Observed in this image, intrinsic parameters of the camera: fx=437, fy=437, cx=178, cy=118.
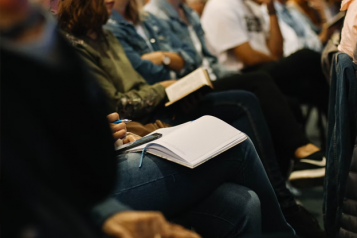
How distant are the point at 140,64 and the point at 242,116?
50 cm

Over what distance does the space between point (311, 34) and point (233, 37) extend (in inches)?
Answer: 55.9

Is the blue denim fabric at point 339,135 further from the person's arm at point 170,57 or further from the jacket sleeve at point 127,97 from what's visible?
the person's arm at point 170,57

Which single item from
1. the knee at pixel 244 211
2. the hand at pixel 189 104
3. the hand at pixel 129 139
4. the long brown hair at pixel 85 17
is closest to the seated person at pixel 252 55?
the hand at pixel 189 104

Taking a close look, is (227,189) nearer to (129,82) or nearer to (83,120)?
(83,120)

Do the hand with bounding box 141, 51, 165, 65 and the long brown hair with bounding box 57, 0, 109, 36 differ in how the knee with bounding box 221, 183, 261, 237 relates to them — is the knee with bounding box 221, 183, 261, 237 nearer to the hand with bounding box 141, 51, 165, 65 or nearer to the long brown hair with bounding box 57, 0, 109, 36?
the long brown hair with bounding box 57, 0, 109, 36

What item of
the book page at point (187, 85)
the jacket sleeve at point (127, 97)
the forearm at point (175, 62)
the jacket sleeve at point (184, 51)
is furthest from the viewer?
the jacket sleeve at point (184, 51)

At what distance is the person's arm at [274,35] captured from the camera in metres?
2.79

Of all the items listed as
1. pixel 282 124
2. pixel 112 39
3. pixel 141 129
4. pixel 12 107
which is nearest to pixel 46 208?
pixel 12 107

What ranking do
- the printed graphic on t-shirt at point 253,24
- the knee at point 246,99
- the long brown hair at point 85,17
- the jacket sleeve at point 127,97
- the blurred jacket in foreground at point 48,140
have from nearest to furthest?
the blurred jacket in foreground at point 48,140, the long brown hair at point 85,17, the jacket sleeve at point 127,97, the knee at point 246,99, the printed graphic on t-shirt at point 253,24

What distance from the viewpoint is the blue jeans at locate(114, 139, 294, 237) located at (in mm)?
1044

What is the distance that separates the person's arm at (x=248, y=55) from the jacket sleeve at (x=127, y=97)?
938mm

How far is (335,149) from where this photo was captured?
145 centimetres

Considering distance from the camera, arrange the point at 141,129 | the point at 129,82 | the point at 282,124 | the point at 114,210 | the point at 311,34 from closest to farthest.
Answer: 1. the point at 114,210
2. the point at 141,129
3. the point at 129,82
4. the point at 282,124
5. the point at 311,34

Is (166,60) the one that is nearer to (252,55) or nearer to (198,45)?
(198,45)
